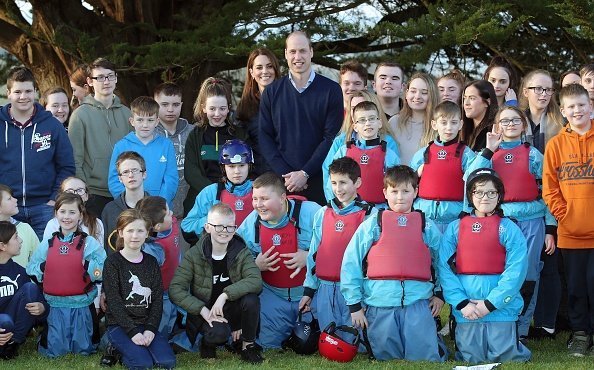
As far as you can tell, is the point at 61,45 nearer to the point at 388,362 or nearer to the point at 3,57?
the point at 3,57

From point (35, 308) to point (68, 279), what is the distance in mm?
317

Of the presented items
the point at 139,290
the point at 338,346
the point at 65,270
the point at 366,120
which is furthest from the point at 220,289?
the point at 366,120

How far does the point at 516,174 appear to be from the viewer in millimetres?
6488

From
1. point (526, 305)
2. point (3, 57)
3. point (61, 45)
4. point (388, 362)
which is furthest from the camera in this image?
point (3, 57)

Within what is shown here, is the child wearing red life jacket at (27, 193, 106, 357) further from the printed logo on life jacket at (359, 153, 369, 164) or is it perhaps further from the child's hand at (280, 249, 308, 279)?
the printed logo on life jacket at (359, 153, 369, 164)

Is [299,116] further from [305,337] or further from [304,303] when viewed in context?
[305,337]

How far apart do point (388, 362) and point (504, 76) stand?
113 inches

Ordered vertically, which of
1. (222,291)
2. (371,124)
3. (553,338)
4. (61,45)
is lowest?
(553,338)

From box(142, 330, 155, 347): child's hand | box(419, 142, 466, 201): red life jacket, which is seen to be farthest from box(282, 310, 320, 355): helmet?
box(419, 142, 466, 201): red life jacket

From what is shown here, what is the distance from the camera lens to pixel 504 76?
24.3 feet

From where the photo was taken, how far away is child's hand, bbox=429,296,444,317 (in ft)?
20.3

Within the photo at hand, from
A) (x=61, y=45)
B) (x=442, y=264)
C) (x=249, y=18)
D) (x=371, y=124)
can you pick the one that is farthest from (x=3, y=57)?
(x=442, y=264)

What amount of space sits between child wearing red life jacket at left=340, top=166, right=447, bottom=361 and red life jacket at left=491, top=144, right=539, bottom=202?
759 millimetres

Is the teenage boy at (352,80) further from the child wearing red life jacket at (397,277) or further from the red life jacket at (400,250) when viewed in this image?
the red life jacket at (400,250)
